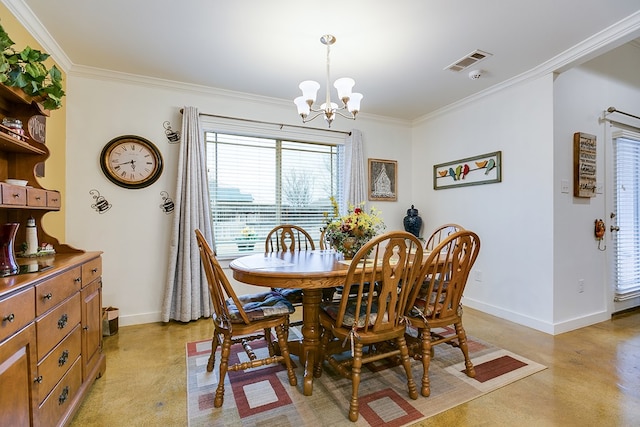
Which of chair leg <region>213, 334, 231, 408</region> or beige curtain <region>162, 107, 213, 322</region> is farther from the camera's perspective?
beige curtain <region>162, 107, 213, 322</region>

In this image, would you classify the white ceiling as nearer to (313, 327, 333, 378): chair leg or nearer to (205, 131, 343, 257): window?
(205, 131, 343, 257): window

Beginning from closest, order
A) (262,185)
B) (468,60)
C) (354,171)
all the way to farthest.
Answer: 1. (468,60)
2. (262,185)
3. (354,171)

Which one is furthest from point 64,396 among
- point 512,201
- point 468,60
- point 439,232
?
point 512,201

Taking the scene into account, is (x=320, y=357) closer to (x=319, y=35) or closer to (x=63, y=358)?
(x=63, y=358)

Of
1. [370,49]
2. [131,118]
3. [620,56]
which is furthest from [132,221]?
[620,56]

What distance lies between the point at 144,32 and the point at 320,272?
2247mm

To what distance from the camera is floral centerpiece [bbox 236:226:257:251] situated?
365 cm

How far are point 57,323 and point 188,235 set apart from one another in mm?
1687

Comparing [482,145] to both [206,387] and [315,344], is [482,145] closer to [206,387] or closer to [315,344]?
[315,344]

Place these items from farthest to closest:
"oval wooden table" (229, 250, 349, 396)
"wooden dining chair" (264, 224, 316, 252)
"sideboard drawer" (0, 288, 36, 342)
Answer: "wooden dining chair" (264, 224, 316, 252) → "oval wooden table" (229, 250, 349, 396) → "sideboard drawer" (0, 288, 36, 342)

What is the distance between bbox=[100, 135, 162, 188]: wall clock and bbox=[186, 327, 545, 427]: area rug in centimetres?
180

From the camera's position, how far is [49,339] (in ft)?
4.54

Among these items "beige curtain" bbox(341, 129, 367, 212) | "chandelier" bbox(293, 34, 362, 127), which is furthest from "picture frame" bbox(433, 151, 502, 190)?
"chandelier" bbox(293, 34, 362, 127)

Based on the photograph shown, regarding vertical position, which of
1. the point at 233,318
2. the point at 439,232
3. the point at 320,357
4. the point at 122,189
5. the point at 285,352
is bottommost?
the point at 320,357
